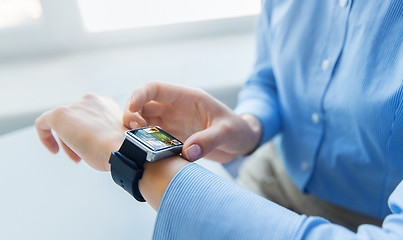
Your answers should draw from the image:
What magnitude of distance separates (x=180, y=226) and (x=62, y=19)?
0.85 meters

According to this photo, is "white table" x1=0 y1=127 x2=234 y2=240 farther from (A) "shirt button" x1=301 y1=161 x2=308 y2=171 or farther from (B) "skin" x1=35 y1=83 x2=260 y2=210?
(A) "shirt button" x1=301 y1=161 x2=308 y2=171

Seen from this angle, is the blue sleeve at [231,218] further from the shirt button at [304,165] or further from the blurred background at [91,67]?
the shirt button at [304,165]

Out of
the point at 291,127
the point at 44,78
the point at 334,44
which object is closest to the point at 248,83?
the point at 291,127

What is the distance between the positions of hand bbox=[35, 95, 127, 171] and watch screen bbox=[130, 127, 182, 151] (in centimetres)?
4

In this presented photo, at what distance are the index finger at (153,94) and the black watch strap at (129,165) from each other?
0.32 ft

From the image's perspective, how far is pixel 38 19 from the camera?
1.00 metres

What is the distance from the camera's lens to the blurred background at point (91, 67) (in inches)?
23.2

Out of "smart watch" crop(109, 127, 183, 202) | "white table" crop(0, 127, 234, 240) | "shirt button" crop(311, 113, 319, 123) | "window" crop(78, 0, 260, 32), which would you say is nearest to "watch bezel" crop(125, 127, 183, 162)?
"smart watch" crop(109, 127, 183, 202)

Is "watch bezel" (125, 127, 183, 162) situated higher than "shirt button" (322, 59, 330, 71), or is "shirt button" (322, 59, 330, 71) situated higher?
"shirt button" (322, 59, 330, 71)

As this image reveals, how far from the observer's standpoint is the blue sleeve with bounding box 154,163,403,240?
366 mm

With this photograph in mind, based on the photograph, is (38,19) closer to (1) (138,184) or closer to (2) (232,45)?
(2) (232,45)

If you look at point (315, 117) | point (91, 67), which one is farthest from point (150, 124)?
point (91, 67)

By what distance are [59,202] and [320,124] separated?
1.60ft

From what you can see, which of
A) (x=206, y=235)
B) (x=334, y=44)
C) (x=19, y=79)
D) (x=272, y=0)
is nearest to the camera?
(x=206, y=235)
